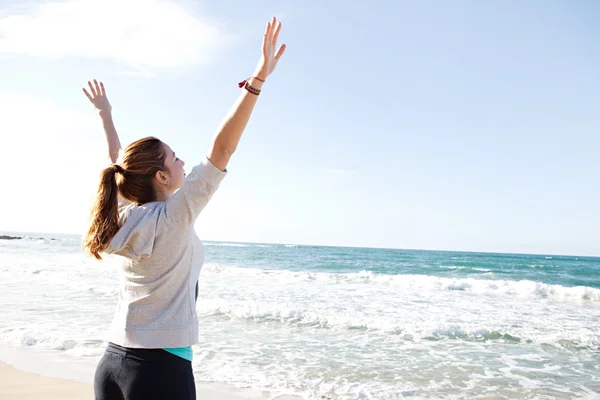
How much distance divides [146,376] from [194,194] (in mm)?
635

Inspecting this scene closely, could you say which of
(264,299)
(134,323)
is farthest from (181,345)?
(264,299)

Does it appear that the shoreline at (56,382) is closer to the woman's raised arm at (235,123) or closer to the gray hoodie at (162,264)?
the gray hoodie at (162,264)

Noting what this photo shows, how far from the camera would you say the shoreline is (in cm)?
466

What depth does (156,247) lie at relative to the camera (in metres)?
1.59

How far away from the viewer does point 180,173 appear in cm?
175

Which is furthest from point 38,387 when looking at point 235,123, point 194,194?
point 235,123

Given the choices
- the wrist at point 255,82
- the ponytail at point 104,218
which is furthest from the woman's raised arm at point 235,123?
the ponytail at point 104,218

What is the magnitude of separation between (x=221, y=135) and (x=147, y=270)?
522 mm

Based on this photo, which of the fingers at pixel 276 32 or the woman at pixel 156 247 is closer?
the woman at pixel 156 247

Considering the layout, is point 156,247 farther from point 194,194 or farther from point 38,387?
point 38,387

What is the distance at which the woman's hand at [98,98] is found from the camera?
2492mm

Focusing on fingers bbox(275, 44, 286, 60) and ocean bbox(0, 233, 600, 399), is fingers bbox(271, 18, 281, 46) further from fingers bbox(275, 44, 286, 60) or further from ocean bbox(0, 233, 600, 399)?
ocean bbox(0, 233, 600, 399)

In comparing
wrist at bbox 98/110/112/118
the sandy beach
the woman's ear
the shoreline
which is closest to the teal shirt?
the woman's ear

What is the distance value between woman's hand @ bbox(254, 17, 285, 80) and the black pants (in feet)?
3.26
